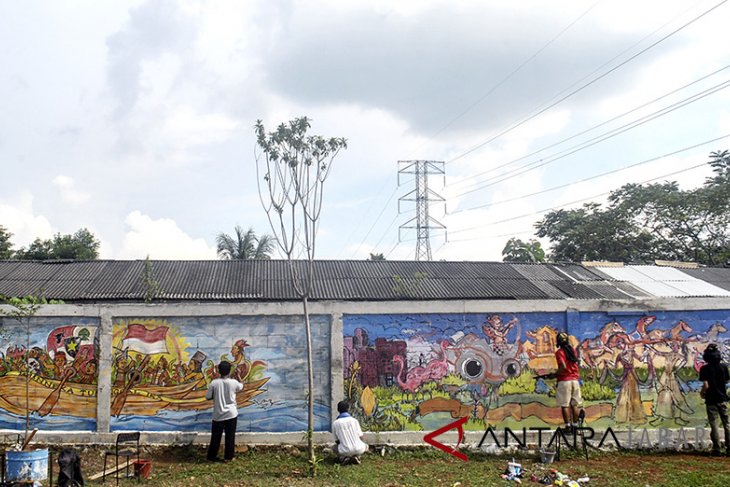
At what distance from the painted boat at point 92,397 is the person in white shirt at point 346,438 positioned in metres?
1.56

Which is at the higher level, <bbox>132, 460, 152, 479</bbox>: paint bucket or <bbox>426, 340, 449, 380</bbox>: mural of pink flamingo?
<bbox>426, 340, 449, 380</bbox>: mural of pink flamingo

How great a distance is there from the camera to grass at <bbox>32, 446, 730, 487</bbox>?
686 centimetres

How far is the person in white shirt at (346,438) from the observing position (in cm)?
748

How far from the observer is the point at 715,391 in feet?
27.4

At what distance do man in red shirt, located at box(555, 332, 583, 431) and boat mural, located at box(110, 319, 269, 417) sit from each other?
4.40 metres

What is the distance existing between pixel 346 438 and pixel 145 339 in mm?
3408

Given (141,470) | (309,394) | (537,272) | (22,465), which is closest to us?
(22,465)

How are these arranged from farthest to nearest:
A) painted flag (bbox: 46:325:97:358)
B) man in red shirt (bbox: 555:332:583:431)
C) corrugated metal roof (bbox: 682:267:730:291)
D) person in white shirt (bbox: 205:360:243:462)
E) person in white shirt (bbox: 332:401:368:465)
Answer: corrugated metal roof (bbox: 682:267:730:291) < painted flag (bbox: 46:325:97:358) < man in red shirt (bbox: 555:332:583:431) < person in white shirt (bbox: 205:360:243:462) < person in white shirt (bbox: 332:401:368:465)

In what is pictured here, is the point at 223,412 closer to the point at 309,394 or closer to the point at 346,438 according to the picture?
the point at 309,394

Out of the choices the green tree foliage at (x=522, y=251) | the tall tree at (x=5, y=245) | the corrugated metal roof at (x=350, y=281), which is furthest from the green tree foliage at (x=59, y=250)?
the green tree foliage at (x=522, y=251)

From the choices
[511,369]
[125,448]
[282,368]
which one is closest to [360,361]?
[282,368]

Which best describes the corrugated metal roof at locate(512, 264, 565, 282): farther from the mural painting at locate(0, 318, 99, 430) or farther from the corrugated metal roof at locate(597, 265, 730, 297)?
the mural painting at locate(0, 318, 99, 430)

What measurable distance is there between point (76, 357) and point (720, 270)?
19031mm

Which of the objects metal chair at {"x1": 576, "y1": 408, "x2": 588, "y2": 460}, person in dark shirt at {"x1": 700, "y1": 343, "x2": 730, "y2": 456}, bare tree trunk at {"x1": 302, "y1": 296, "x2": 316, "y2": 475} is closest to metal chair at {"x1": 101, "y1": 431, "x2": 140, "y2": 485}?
bare tree trunk at {"x1": 302, "y1": 296, "x2": 316, "y2": 475}
